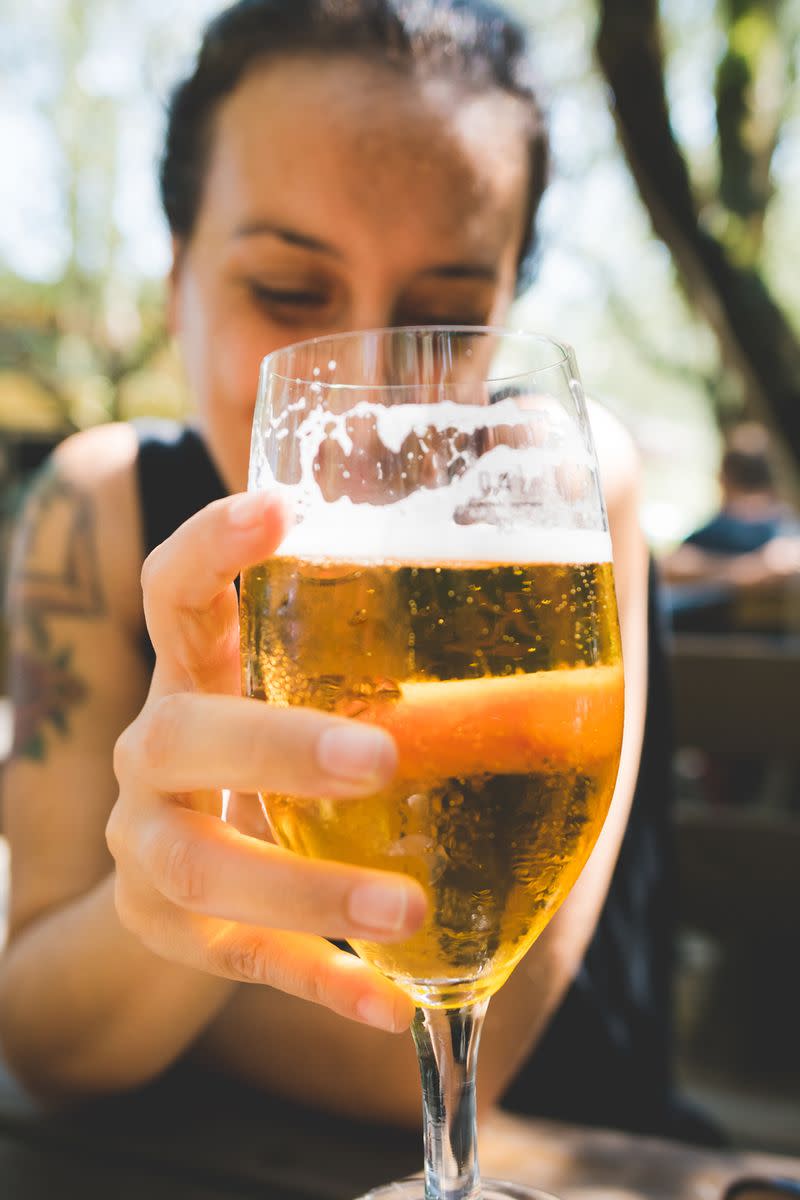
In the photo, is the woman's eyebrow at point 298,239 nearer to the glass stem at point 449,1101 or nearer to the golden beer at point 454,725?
A: the golden beer at point 454,725

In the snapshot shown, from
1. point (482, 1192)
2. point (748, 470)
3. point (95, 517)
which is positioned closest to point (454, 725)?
point (482, 1192)

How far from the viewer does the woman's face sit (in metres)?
1.51

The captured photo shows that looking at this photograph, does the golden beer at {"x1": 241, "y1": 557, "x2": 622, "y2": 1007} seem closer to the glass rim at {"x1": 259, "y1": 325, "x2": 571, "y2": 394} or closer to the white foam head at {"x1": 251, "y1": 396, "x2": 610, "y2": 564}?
the white foam head at {"x1": 251, "y1": 396, "x2": 610, "y2": 564}

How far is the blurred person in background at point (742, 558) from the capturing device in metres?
5.27

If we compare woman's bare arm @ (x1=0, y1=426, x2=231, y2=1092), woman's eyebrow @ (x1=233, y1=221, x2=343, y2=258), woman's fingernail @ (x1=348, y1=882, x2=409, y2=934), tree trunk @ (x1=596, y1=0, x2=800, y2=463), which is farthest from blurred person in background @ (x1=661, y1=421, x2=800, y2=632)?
woman's fingernail @ (x1=348, y1=882, x2=409, y2=934)

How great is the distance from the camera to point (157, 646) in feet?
2.61

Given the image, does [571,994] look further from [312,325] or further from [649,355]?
[649,355]

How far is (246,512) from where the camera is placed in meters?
0.71

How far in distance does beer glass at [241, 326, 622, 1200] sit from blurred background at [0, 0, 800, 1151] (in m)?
1.46

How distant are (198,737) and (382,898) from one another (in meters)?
0.16

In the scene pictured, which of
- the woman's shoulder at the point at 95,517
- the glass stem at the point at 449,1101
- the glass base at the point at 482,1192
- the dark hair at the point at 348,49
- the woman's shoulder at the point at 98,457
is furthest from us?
the woman's shoulder at the point at 98,457

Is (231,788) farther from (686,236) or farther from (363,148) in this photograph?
(686,236)

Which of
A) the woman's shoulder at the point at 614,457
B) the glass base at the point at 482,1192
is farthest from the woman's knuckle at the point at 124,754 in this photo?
the woman's shoulder at the point at 614,457

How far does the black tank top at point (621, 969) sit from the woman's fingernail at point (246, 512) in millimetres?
1187
